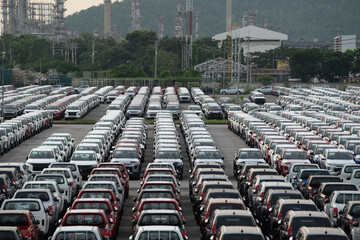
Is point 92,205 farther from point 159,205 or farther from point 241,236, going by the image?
point 241,236

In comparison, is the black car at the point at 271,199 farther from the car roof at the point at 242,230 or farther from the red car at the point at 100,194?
the car roof at the point at 242,230

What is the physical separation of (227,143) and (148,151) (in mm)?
6454

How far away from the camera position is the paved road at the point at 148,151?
23453 mm

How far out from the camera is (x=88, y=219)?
18.2m

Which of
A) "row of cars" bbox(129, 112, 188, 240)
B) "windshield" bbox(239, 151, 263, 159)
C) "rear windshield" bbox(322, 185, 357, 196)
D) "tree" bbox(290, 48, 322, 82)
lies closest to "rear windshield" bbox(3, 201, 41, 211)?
"row of cars" bbox(129, 112, 188, 240)

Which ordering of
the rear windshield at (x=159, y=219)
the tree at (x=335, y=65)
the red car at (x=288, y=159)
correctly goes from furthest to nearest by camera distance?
1. the tree at (x=335, y=65)
2. the red car at (x=288, y=159)
3. the rear windshield at (x=159, y=219)

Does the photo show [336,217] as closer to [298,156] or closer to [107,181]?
[107,181]

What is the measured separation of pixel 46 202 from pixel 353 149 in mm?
18261

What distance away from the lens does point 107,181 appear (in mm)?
23406

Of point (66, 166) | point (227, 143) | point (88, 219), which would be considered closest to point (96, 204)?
point (88, 219)

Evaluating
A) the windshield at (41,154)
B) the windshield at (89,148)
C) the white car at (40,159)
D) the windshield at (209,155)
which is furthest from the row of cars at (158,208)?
the windshield at (89,148)

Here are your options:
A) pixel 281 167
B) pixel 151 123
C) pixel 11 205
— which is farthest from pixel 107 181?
pixel 151 123

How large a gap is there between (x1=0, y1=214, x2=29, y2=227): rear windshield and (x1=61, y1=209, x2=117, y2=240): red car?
0.96 m

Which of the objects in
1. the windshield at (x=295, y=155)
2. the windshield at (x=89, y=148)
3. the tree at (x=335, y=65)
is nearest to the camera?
the windshield at (x=295, y=155)
